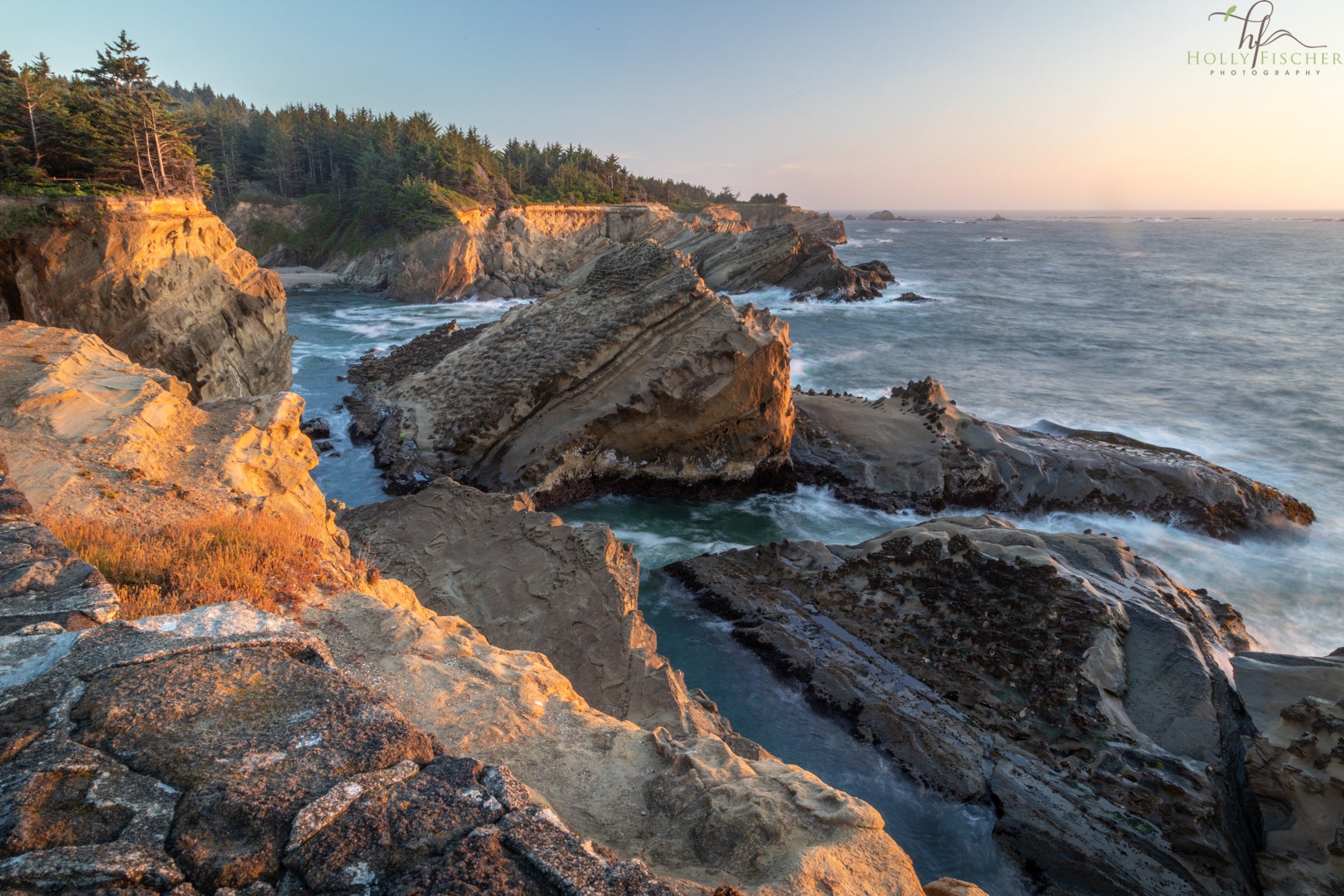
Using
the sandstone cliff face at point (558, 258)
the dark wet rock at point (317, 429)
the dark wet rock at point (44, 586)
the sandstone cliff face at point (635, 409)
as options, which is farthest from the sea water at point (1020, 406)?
the dark wet rock at point (44, 586)

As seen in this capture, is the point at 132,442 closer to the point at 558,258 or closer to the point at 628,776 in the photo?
the point at 628,776

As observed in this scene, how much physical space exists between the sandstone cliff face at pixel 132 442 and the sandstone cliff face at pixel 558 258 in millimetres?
33191

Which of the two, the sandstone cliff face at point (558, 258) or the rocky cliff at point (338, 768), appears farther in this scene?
the sandstone cliff face at point (558, 258)

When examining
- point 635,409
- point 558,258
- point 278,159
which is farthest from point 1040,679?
point 278,159

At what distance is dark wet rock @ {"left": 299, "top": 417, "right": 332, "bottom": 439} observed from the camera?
17.2 m

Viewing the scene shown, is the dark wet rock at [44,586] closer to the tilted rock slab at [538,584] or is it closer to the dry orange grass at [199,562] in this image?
the dry orange grass at [199,562]

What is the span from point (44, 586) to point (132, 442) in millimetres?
4767

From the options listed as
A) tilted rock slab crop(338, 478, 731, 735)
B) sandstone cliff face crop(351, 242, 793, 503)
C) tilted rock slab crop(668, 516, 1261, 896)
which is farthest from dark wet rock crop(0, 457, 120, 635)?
sandstone cliff face crop(351, 242, 793, 503)

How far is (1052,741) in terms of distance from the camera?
24.8 feet

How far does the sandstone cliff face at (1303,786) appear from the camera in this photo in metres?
5.72

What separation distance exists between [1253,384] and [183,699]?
102ft

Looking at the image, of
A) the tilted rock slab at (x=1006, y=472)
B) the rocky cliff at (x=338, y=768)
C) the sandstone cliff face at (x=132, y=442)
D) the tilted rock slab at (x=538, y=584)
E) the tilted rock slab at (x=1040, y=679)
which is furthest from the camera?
the tilted rock slab at (x=1006, y=472)

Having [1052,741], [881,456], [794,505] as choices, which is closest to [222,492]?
[1052,741]

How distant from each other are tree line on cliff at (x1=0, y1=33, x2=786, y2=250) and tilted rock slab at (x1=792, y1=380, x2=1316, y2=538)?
52.7ft
